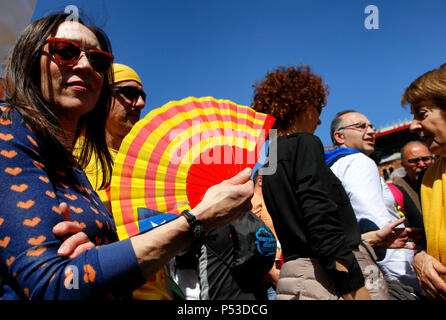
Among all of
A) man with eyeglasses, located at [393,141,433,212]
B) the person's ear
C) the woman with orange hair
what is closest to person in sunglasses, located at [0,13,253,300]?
the woman with orange hair

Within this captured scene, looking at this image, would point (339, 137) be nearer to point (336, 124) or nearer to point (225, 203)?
point (336, 124)

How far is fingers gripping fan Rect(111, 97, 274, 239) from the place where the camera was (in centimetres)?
146

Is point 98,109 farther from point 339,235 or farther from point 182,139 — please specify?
point 339,235

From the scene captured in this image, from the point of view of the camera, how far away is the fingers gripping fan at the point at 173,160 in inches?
57.6

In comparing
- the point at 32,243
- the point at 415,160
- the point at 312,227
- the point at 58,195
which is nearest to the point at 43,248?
the point at 32,243

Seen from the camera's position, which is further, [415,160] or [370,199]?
[415,160]

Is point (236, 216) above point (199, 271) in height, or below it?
above

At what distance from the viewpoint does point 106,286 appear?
33.9 inches

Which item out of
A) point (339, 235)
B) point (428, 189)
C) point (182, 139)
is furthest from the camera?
point (428, 189)

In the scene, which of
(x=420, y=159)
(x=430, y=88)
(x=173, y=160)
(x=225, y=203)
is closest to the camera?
(x=225, y=203)

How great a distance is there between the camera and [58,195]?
40.1 inches

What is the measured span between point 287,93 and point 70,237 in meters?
1.91
